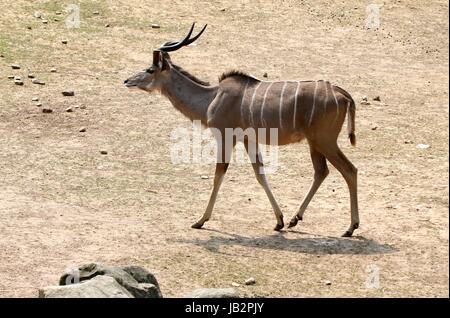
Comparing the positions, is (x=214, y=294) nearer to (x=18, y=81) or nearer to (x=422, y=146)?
(x=422, y=146)

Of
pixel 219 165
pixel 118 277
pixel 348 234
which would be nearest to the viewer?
pixel 118 277

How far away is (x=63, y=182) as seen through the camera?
39.7 ft

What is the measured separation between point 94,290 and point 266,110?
12.7 ft

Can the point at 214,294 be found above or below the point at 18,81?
above

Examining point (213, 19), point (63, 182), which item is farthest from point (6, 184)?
point (213, 19)

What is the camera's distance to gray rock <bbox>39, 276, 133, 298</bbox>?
7578 mm

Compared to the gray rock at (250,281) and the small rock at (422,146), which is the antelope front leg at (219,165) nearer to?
the gray rock at (250,281)

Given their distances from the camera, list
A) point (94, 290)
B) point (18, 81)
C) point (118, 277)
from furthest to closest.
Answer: point (18, 81) → point (118, 277) → point (94, 290)

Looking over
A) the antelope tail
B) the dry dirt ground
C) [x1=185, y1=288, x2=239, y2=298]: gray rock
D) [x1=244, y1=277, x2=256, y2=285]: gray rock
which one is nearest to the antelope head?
the dry dirt ground

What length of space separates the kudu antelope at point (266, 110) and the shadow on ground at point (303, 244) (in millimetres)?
245

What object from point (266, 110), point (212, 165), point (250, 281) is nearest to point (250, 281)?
point (250, 281)

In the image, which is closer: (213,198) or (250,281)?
(250,281)

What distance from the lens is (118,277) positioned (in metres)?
8.01
